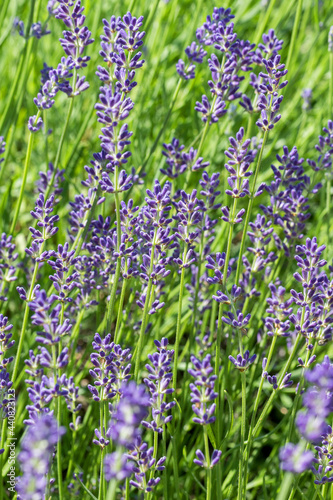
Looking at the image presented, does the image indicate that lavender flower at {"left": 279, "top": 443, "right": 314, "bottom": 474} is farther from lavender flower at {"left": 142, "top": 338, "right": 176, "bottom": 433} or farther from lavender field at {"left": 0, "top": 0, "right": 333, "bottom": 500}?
lavender flower at {"left": 142, "top": 338, "right": 176, "bottom": 433}

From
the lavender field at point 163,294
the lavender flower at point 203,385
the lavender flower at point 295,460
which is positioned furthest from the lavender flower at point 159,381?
the lavender flower at point 295,460

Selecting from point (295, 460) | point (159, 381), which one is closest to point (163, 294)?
point (159, 381)

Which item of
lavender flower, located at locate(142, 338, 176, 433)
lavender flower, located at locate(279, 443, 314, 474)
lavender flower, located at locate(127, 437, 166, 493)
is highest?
lavender flower, located at locate(279, 443, 314, 474)

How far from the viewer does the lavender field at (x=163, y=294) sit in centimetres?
139

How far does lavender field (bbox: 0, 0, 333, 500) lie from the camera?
1389 millimetres

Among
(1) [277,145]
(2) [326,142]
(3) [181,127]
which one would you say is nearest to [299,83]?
(1) [277,145]

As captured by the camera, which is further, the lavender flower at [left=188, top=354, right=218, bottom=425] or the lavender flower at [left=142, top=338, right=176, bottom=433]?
the lavender flower at [left=142, top=338, right=176, bottom=433]

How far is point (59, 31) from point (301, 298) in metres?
2.57

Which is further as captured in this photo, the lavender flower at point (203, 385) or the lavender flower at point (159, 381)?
the lavender flower at point (159, 381)

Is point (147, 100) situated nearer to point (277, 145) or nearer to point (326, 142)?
point (277, 145)

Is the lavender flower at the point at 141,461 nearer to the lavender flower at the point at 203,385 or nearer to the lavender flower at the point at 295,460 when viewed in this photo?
the lavender flower at the point at 203,385

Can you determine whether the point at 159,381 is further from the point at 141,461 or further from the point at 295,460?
the point at 295,460

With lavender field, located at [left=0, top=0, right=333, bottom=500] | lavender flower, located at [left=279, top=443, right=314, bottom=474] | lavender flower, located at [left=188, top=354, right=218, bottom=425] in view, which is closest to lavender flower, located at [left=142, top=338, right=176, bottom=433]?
lavender field, located at [left=0, top=0, right=333, bottom=500]

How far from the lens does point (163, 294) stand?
84.9 inches
